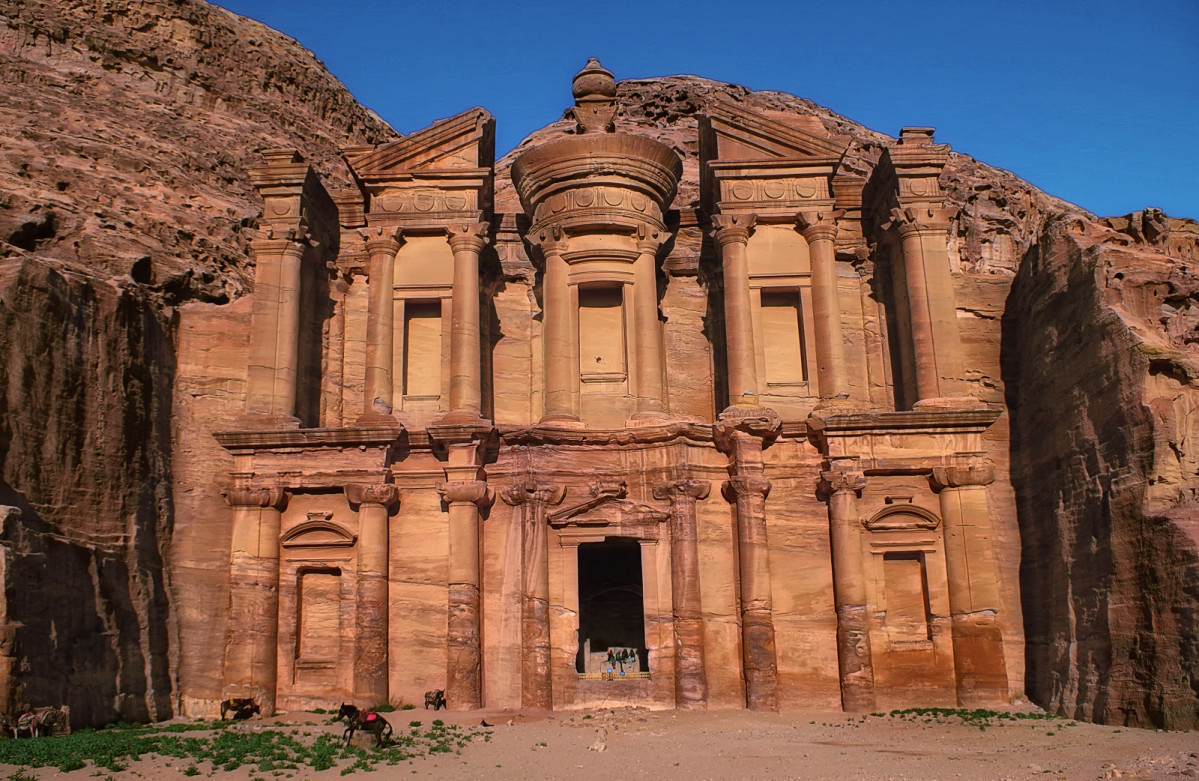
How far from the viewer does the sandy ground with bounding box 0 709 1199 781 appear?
1488 cm

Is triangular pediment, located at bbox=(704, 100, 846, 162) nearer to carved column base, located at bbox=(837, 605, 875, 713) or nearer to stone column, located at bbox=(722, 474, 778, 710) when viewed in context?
stone column, located at bbox=(722, 474, 778, 710)

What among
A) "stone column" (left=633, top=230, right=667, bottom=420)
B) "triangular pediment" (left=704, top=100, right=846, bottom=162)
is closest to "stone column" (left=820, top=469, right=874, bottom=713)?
"stone column" (left=633, top=230, right=667, bottom=420)

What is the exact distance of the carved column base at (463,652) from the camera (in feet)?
70.0

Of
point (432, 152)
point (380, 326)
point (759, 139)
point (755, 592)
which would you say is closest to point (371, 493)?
point (380, 326)

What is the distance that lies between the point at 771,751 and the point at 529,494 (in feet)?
25.4

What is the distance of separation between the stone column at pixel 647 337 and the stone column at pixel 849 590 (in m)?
3.87

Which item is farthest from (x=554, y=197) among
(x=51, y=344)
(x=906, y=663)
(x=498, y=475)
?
(x=906, y=663)

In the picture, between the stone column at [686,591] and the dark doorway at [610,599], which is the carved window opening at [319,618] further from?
the dark doorway at [610,599]

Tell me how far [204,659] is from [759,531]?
11037mm

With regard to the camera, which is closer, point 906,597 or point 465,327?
point 906,597

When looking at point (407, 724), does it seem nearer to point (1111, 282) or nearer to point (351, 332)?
point (351, 332)

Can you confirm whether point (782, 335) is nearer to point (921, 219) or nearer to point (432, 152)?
point (921, 219)

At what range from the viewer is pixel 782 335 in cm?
2556

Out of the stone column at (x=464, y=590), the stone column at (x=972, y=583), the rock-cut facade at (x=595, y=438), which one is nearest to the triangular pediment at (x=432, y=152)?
the rock-cut facade at (x=595, y=438)
